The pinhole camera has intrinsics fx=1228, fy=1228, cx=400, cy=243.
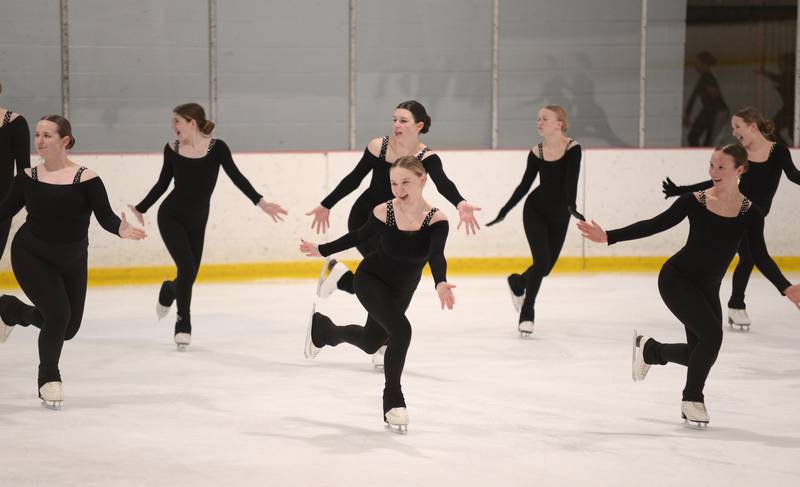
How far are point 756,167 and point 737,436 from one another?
323 centimetres

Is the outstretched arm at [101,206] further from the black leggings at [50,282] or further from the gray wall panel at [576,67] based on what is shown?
the gray wall panel at [576,67]

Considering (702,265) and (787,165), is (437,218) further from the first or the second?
(787,165)

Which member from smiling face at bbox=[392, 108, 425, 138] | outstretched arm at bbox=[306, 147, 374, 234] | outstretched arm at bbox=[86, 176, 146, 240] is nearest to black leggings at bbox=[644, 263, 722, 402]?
smiling face at bbox=[392, 108, 425, 138]

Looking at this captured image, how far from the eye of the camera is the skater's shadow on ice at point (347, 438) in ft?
17.2

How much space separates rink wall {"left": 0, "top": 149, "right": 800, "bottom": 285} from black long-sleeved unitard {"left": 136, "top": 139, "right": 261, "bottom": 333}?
3144 millimetres

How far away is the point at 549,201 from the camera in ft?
27.2

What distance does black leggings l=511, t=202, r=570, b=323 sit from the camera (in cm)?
829

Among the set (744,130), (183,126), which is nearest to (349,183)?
(183,126)

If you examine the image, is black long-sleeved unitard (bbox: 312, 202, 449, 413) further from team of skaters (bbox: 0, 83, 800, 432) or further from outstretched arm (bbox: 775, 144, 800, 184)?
outstretched arm (bbox: 775, 144, 800, 184)

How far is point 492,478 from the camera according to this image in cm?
480

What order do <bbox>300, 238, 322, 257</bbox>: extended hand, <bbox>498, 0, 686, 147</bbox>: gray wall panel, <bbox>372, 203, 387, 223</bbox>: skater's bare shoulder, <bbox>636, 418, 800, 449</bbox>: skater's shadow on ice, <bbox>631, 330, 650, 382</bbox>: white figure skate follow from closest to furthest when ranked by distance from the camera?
<bbox>636, 418, 800, 449</bbox>: skater's shadow on ice
<bbox>372, 203, 387, 223</bbox>: skater's bare shoulder
<bbox>300, 238, 322, 257</bbox>: extended hand
<bbox>631, 330, 650, 382</bbox>: white figure skate
<bbox>498, 0, 686, 147</bbox>: gray wall panel

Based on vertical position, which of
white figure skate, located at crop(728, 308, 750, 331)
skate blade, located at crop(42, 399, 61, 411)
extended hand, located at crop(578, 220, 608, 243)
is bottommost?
white figure skate, located at crop(728, 308, 750, 331)

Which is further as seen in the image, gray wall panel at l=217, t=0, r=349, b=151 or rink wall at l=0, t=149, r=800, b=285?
gray wall panel at l=217, t=0, r=349, b=151

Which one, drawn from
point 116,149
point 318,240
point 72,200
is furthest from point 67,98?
point 72,200
